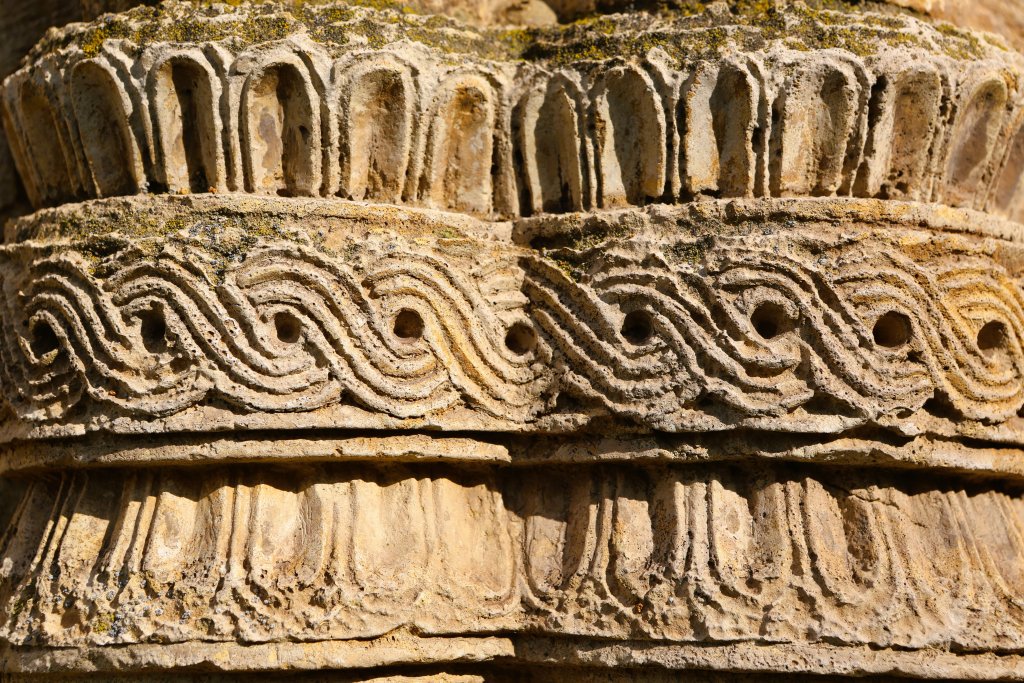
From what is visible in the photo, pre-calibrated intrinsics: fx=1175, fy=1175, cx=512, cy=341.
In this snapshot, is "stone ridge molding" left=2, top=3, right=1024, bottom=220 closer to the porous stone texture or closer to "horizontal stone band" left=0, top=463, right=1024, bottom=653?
the porous stone texture

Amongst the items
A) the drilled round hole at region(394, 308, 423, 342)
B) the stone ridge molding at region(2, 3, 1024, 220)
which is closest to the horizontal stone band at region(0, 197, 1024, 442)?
the drilled round hole at region(394, 308, 423, 342)

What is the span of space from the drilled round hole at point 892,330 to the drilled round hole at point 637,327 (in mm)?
546

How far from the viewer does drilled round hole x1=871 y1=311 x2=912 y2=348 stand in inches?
113

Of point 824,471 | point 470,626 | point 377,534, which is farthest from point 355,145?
point 824,471

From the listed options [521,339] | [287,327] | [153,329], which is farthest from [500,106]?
[153,329]

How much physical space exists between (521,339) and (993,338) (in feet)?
4.04

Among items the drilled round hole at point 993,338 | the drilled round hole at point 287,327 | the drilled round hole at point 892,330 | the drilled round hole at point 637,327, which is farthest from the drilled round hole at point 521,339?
the drilled round hole at point 993,338

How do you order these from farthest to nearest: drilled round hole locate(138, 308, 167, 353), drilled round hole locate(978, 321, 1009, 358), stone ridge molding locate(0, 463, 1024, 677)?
drilled round hole locate(978, 321, 1009, 358), drilled round hole locate(138, 308, 167, 353), stone ridge molding locate(0, 463, 1024, 677)

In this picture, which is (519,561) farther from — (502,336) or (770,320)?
(770,320)

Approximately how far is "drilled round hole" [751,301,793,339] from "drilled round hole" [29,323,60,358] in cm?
176

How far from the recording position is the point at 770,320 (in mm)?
2916

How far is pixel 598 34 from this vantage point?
3131 millimetres

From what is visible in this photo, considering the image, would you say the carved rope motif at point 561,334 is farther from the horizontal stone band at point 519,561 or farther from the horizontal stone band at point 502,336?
the horizontal stone band at point 519,561

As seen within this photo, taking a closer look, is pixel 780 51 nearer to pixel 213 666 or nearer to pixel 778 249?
pixel 778 249
